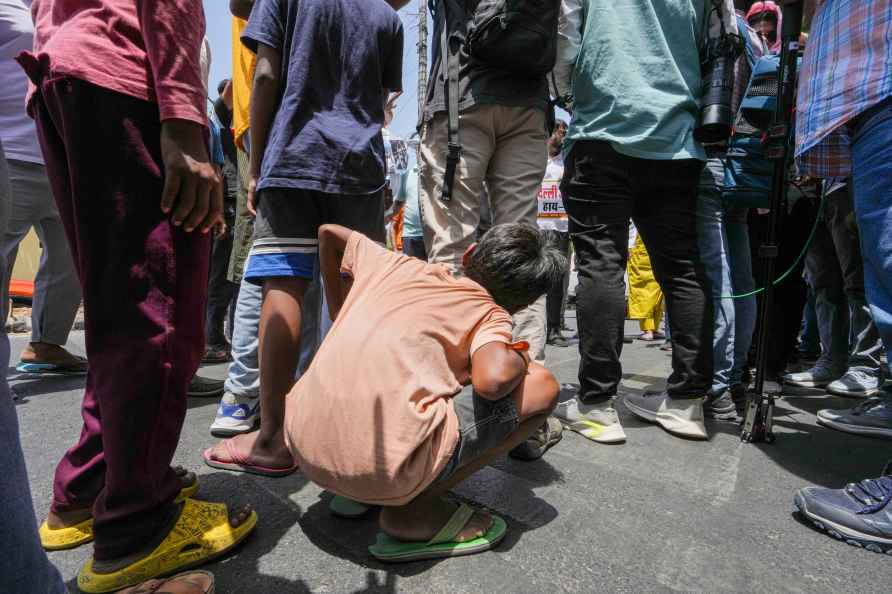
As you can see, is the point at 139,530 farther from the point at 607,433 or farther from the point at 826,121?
the point at 826,121

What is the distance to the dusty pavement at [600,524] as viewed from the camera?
1.04 m

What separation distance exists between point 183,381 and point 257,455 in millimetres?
541

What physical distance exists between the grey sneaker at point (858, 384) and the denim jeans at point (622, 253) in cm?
134

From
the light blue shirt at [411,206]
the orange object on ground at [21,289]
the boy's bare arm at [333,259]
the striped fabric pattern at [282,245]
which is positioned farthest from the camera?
the orange object on ground at [21,289]

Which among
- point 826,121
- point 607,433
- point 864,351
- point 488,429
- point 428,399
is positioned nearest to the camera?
point 428,399

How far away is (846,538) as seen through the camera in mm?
1202

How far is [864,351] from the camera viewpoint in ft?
9.03

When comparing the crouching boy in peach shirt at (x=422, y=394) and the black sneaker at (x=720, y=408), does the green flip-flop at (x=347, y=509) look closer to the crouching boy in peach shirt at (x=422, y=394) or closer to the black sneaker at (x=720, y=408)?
the crouching boy in peach shirt at (x=422, y=394)

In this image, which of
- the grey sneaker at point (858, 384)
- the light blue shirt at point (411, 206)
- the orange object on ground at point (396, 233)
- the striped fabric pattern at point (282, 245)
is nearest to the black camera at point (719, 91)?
A: the striped fabric pattern at point (282, 245)

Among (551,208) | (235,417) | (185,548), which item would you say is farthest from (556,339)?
(185,548)

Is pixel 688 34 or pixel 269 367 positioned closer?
pixel 269 367

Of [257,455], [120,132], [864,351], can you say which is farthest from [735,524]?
[864,351]

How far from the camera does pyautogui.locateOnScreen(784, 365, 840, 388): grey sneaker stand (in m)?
2.94

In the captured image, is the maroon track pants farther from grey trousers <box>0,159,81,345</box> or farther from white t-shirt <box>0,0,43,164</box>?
grey trousers <box>0,159,81,345</box>
